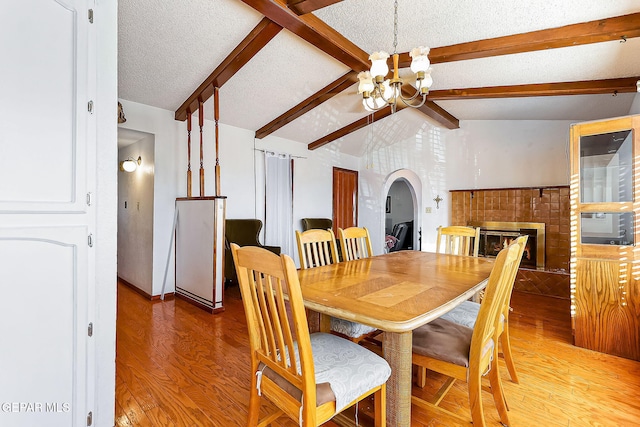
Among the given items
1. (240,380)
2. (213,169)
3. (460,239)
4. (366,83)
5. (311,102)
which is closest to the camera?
(240,380)

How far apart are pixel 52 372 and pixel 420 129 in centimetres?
586

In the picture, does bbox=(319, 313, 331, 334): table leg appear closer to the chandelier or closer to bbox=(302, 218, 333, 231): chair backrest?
the chandelier

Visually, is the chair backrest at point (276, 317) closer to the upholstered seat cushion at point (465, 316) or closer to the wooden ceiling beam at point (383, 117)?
the upholstered seat cushion at point (465, 316)

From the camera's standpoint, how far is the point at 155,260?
3.80m

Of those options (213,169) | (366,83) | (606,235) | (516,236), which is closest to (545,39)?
(366,83)

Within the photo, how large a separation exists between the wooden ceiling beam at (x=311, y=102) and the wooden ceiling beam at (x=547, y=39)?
0.88 m

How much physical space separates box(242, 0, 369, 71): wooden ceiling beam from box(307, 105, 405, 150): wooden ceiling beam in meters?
1.98

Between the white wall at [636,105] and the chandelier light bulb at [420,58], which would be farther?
the white wall at [636,105]

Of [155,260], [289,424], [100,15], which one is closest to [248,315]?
[289,424]

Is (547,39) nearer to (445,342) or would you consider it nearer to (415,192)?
(445,342)

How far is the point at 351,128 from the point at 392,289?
14.3 ft

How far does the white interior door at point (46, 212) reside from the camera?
1.18 metres

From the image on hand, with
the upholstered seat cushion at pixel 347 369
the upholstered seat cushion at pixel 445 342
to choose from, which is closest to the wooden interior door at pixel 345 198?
the upholstered seat cushion at pixel 445 342

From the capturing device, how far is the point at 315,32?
251 cm
